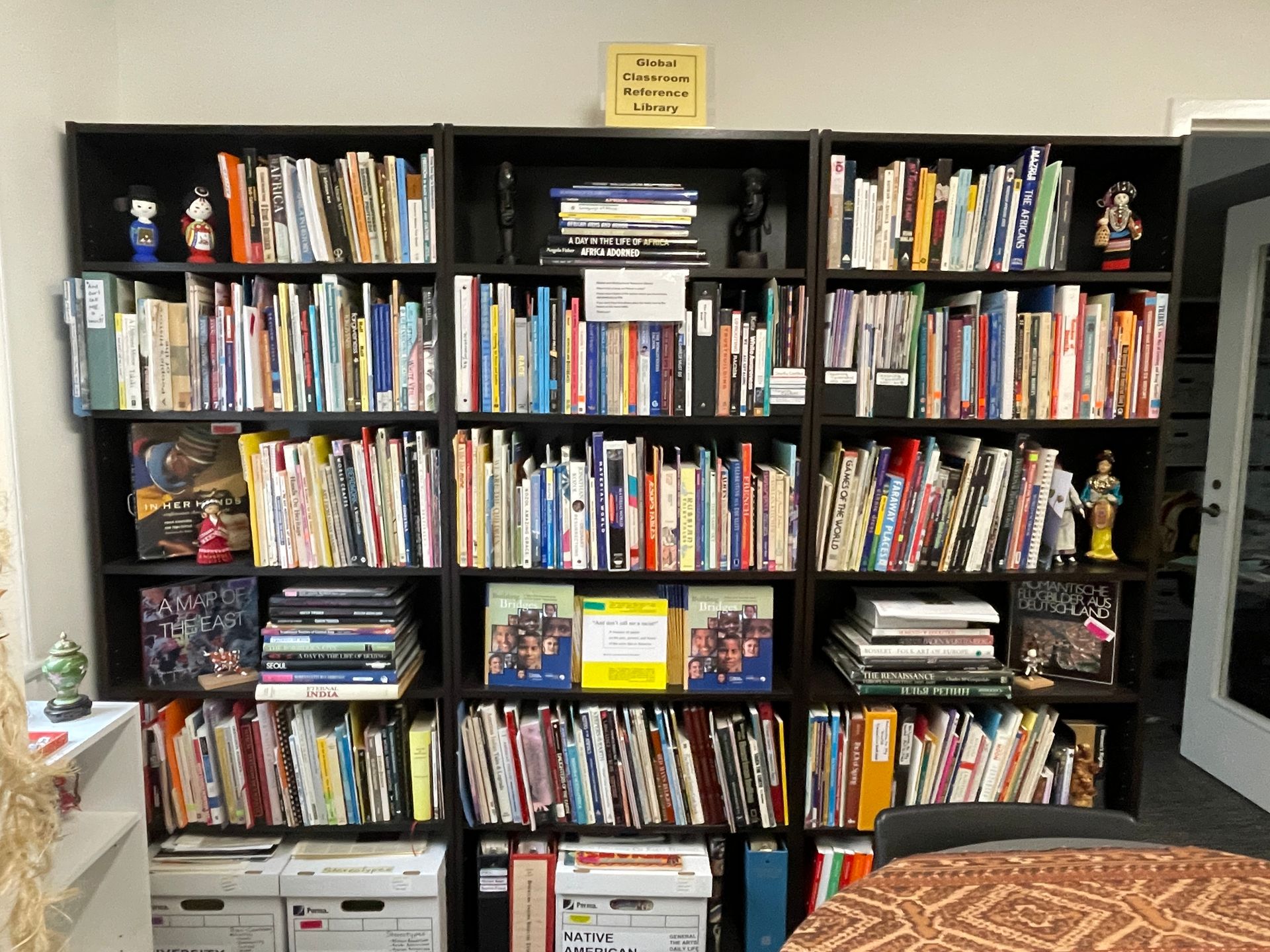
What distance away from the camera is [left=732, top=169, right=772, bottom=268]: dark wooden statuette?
1.80 m

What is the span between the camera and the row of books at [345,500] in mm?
1757

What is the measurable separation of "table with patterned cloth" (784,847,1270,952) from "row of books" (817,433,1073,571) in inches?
29.5

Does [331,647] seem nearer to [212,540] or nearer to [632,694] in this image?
[212,540]

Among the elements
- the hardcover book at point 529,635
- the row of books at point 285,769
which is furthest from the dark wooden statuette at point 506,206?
the row of books at point 285,769

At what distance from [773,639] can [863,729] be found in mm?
334

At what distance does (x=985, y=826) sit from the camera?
128cm

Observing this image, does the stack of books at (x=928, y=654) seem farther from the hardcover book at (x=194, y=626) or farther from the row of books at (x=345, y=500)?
the hardcover book at (x=194, y=626)

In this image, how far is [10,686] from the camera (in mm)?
1086

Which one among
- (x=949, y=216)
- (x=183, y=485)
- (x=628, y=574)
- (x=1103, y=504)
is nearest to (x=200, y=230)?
(x=183, y=485)

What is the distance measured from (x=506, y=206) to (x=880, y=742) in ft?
5.27

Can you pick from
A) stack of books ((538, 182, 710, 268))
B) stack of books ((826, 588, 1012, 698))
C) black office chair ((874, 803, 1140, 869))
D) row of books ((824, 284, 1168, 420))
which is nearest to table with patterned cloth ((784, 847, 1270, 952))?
black office chair ((874, 803, 1140, 869))

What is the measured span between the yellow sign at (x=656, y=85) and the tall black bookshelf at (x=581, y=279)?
0.25ft

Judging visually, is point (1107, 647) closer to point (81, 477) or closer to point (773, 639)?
point (773, 639)

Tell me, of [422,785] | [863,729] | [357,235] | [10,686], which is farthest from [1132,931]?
[357,235]
